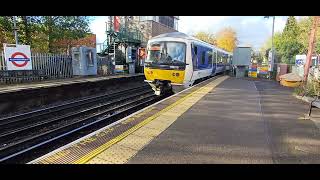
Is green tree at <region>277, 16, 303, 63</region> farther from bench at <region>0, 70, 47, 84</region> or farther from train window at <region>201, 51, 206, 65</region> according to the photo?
bench at <region>0, 70, 47, 84</region>

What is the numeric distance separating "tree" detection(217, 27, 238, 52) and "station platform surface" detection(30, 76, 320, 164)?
270ft

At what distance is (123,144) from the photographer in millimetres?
5281

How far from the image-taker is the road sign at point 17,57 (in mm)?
17141

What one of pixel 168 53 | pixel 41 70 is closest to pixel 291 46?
pixel 168 53

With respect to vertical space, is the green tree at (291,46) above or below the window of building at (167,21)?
below

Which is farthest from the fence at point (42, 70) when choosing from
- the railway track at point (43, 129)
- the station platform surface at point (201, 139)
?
the station platform surface at point (201, 139)

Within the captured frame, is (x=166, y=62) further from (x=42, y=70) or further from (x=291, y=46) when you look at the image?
(x=291, y=46)

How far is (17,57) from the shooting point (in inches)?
699

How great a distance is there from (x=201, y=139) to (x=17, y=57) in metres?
16.0

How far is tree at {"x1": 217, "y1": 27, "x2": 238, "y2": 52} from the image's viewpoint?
3469 inches

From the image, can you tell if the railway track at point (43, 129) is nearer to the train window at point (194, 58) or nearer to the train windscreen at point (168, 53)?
the train windscreen at point (168, 53)

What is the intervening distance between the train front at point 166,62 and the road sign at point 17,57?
Result: 861 centimetres
